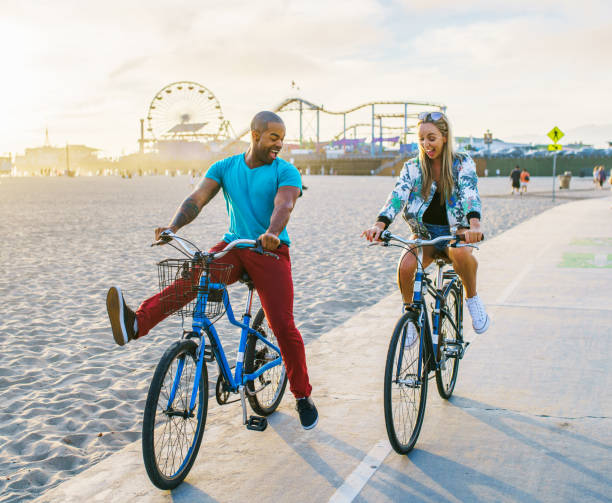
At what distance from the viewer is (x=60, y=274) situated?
9688mm

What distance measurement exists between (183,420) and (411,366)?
1190mm

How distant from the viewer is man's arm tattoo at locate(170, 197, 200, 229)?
3508 mm

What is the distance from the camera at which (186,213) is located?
3553 mm

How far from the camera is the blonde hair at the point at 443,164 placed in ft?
12.5

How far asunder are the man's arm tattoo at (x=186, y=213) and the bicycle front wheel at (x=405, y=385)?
1.23 meters

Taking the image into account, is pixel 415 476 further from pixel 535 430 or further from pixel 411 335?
pixel 535 430

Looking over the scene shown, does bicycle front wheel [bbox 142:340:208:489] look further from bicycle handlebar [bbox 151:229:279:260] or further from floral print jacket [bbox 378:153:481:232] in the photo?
floral print jacket [bbox 378:153:481:232]

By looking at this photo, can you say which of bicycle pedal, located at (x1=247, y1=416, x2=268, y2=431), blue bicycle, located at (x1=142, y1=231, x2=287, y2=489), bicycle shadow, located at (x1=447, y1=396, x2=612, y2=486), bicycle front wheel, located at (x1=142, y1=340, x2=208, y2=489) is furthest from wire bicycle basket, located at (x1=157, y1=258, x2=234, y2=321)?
bicycle shadow, located at (x1=447, y1=396, x2=612, y2=486)

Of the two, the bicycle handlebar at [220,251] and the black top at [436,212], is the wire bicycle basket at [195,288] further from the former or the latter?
the black top at [436,212]

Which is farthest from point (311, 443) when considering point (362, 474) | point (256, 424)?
point (362, 474)

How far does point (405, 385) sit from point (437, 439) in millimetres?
470

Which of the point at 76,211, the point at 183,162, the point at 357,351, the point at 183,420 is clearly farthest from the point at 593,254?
the point at 183,162

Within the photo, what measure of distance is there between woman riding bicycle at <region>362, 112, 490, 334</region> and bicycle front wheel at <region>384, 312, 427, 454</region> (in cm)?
41

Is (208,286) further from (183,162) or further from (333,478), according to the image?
→ (183,162)
